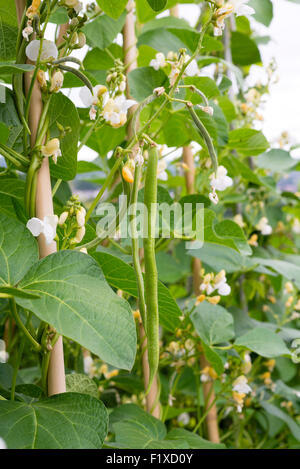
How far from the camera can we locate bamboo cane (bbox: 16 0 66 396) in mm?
480

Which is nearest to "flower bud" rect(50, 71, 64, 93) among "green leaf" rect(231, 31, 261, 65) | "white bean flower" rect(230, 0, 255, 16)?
"white bean flower" rect(230, 0, 255, 16)

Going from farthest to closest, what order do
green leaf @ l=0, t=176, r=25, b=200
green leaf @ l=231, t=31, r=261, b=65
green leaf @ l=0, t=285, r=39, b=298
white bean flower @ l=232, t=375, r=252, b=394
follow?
1. green leaf @ l=231, t=31, r=261, b=65
2. white bean flower @ l=232, t=375, r=252, b=394
3. green leaf @ l=0, t=176, r=25, b=200
4. green leaf @ l=0, t=285, r=39, b=298

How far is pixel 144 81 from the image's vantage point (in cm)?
72

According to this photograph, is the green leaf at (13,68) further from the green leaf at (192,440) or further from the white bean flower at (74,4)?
the green leaf at (192,440)

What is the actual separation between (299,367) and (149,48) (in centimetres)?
90

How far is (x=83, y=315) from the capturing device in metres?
0.39

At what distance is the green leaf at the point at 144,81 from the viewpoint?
27.9 inches

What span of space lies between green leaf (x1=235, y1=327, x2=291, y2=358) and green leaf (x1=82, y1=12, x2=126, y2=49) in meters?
0.53

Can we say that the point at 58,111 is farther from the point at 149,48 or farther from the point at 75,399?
the point at 149,48

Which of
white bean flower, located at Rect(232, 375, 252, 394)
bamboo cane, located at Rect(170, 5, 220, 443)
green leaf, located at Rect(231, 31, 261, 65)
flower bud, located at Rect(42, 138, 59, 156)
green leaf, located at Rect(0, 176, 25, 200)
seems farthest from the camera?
green leaf, located at Rect(231, 31, 261, 65)

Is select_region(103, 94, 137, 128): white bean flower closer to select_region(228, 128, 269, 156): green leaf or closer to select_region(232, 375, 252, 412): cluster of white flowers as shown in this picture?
select_region(228, 128, 269, 156): green leaf

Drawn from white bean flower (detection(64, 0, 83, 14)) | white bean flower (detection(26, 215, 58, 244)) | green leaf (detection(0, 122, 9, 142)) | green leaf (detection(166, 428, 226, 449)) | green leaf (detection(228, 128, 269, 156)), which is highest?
white bean flower (detection(64, 0, 83, 14))

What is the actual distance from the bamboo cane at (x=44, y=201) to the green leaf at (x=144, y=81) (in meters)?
0.24
